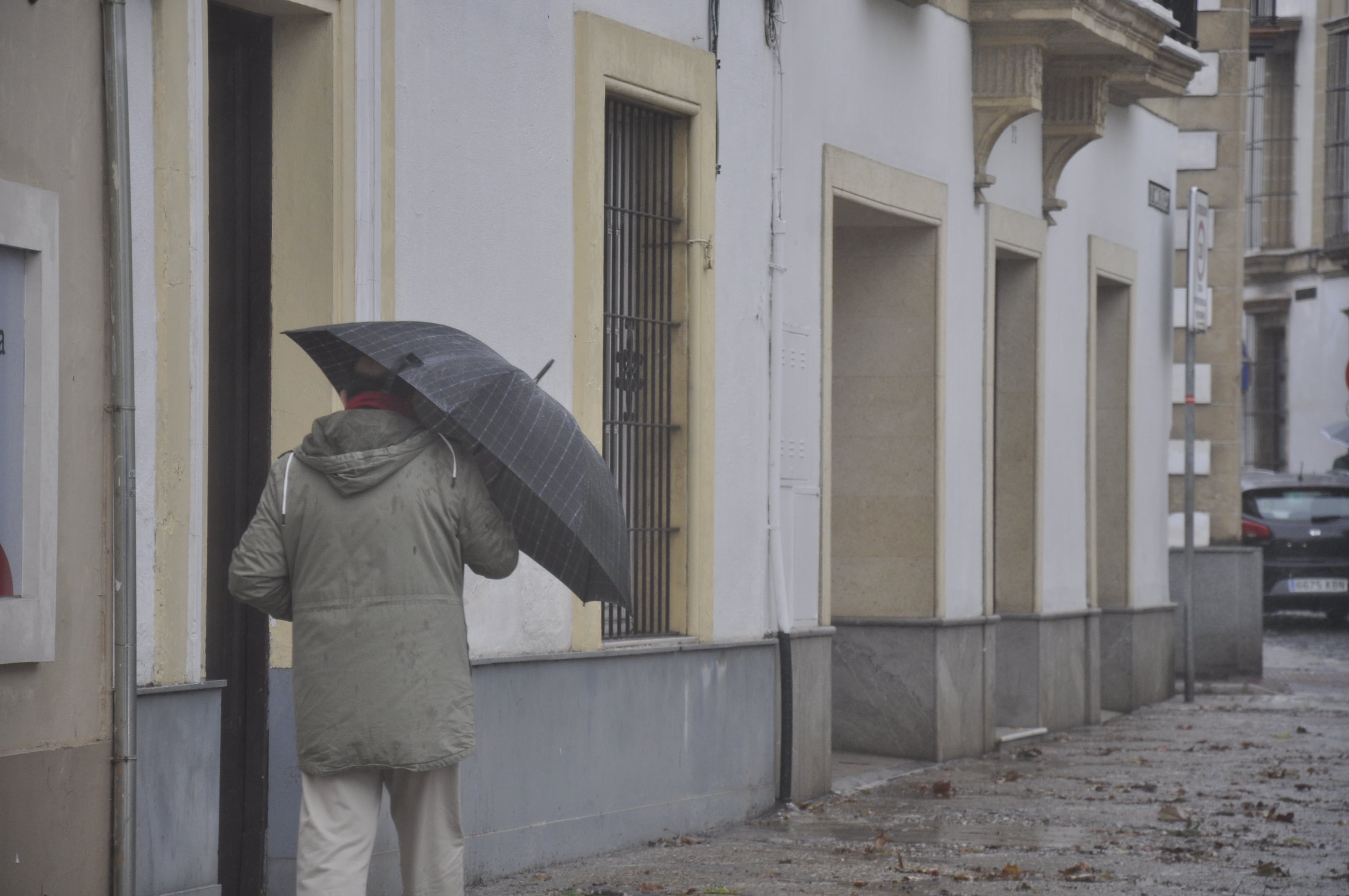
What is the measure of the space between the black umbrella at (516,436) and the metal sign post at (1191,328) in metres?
11.7

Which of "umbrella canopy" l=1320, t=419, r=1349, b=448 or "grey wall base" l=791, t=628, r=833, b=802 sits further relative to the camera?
"umbrella canopy" l=1320, t=419, r=1349, b=448

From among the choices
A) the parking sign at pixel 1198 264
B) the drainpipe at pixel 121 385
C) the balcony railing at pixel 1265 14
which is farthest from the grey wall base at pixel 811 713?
the balcony railing at pixel 1265 14

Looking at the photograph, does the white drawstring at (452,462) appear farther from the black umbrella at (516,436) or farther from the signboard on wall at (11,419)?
the signboard on wall at (11,419)

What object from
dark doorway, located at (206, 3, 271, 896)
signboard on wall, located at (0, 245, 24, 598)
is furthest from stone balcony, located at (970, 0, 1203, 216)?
signboard on wall, located at (0, 245, 24, 598)

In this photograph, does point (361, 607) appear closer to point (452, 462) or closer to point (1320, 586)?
point (452, 462)

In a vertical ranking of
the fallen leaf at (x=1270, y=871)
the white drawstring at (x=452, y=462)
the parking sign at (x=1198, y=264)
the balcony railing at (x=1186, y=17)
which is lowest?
the fallen leaf at (x=1270, y=871)

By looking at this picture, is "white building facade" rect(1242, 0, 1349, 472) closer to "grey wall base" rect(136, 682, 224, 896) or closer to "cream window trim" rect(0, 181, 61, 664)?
"grey wall base" rect(136, 682, 224, 896)

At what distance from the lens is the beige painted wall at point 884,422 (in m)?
12.7

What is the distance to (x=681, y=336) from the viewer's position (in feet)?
32.2

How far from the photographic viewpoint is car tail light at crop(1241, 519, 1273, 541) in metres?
25.4

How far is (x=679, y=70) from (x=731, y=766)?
3.25 meters

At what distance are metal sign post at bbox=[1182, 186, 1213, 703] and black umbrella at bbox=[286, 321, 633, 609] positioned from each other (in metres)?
11.7

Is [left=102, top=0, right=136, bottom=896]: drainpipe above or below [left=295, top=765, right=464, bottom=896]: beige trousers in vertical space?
above

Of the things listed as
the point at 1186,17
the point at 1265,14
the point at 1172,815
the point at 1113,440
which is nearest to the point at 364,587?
the point at 1172,815
